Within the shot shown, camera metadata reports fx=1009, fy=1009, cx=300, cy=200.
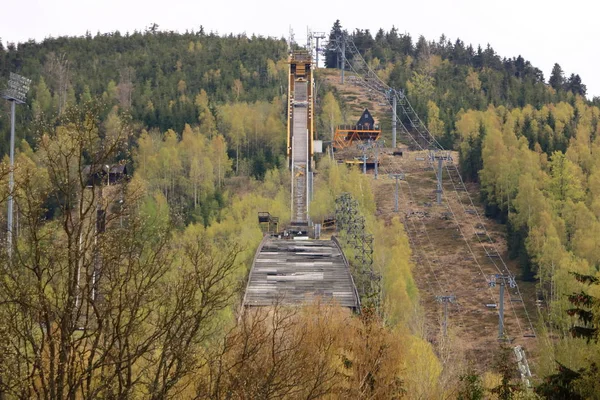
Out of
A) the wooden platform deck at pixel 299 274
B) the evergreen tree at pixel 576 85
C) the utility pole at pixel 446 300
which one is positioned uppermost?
the evergreen tree at pixel 576 85

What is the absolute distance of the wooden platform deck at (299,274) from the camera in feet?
191

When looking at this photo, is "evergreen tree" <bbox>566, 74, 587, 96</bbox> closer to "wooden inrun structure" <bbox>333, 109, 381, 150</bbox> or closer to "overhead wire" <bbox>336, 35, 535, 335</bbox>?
"overhead wire" <bbox>336, 35, 535, 335</bbox>

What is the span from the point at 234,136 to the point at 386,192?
20.9 metres

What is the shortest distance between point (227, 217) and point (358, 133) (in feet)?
103

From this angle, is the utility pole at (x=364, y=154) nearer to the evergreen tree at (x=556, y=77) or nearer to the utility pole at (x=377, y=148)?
the utility pole at (x=377, y=148)

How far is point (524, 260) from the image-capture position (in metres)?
68.3

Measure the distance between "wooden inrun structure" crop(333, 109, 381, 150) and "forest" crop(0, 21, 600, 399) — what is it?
1.92 meters

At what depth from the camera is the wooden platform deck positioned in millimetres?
58281

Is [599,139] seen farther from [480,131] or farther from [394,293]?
[394,293]

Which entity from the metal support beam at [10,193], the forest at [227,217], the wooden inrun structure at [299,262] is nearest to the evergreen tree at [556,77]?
the forest at [227,217]

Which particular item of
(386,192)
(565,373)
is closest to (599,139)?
(386,192)

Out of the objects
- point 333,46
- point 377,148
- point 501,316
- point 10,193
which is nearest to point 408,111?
point 377,148

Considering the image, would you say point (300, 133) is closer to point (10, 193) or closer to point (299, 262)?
point (299, 262)

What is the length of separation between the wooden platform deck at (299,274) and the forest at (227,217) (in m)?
1.56
